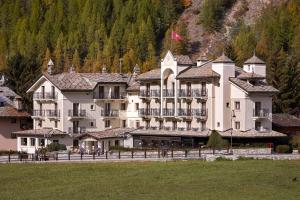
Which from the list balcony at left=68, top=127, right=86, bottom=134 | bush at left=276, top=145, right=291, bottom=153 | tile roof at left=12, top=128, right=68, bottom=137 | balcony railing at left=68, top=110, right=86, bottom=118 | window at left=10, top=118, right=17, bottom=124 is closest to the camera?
bush at left=276, top=145, right=291, bottom=153

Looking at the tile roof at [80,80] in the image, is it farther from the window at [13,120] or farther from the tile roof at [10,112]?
the window at [13,120]

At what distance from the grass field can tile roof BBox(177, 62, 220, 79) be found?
76.6 feet

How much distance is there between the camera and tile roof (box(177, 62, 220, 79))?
90312 millimetres

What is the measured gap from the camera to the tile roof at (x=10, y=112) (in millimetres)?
101463

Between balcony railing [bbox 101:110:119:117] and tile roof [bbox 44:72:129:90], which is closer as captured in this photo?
tile roof [bbox 44:72:129:90]

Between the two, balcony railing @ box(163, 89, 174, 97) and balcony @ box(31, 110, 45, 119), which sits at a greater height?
balcony railing @ box(163, 89, 174, 97)

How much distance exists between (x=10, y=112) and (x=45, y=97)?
14.8 ft

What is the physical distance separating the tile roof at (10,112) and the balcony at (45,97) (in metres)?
2.51

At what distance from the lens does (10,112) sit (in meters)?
102

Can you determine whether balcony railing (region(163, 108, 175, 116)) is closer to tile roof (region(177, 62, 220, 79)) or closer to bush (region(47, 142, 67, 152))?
tile roof (region(177, 62, 220, 79))

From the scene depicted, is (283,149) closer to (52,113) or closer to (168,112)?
(168,112)

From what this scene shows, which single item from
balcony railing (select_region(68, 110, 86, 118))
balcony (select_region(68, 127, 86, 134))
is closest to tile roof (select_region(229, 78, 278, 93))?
balcony railing (select_region(68, 110, 86, 118))

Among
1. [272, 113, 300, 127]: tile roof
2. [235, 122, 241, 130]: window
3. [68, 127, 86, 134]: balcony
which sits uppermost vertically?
[272, 113, 300, 127]: tile roof

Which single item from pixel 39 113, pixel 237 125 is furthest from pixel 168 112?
pixel 39 113
